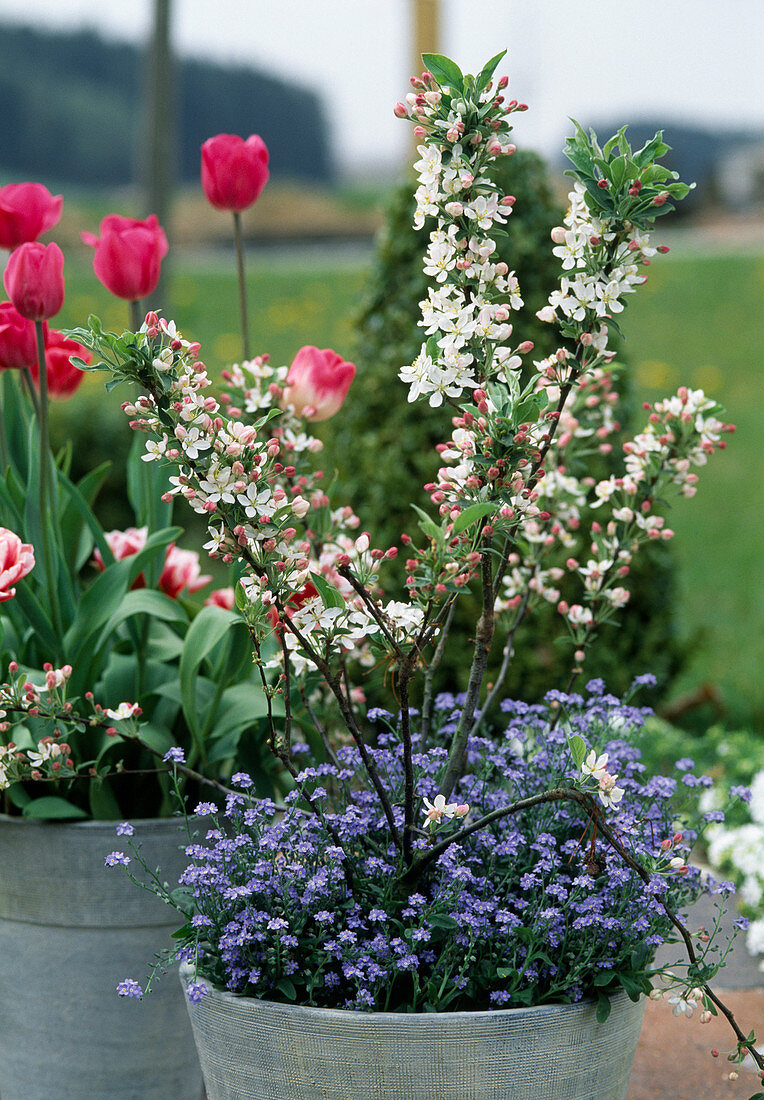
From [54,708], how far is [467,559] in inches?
20.8

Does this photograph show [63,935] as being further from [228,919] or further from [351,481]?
[351,481]

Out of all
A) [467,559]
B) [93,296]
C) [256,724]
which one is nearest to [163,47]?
[256,724]

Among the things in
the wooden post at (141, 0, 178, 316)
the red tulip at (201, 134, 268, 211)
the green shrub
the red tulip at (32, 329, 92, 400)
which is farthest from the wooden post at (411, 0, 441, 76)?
the red tulip at (32, 329, 92, 400)

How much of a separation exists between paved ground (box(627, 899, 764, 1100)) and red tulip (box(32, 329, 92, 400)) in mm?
1263

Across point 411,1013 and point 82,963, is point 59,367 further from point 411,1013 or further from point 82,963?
point 411,1013

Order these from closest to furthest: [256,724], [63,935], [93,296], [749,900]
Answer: [63,935], [256,724], [749,900], [93,296]

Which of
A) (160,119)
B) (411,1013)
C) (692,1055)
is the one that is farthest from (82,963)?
(160,119)

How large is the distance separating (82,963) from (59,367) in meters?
0.84

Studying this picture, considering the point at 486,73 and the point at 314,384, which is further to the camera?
the point at 314,384

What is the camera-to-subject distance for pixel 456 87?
1148mm

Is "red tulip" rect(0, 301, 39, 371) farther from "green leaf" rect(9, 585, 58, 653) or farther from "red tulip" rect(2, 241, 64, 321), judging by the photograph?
"green leaf" rect(9, 585, 58, 653)

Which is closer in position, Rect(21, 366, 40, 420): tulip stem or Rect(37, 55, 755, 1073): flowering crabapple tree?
Rect(37, 55, 755, 1073): flowering crabapple tree

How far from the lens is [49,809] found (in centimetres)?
147

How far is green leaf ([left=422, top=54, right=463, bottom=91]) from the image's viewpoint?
114cm
